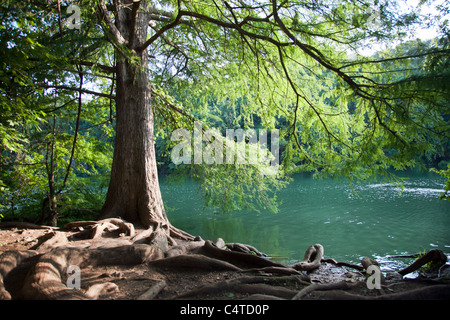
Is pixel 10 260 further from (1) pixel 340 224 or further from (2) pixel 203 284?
(1) pixel 340 224

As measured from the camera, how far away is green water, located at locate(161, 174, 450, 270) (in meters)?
7.73

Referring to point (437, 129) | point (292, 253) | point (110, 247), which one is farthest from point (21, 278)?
point (292, 253)

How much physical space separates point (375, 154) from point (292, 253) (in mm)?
4280

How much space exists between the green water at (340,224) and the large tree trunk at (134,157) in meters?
1.91

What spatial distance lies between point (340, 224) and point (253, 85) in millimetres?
6703

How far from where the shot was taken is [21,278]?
8.54ft

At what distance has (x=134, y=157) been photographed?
5391 millimetres

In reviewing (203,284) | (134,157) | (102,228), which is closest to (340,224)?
(134,157)

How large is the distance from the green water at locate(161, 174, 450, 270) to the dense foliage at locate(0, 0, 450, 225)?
3.92 ft

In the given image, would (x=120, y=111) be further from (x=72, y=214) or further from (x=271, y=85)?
(x=271, y=85)

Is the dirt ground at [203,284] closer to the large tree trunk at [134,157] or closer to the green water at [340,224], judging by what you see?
the large tree trunk at [134,157]

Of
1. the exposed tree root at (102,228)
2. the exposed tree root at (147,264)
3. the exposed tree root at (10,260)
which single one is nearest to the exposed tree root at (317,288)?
the exposed tree root at (147,264)

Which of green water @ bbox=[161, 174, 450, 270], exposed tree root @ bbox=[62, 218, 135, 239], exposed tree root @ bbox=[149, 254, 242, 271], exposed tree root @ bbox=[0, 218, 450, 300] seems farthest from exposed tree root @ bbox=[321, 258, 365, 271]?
exposed tree root @ bbox=[62, 218, 135, 239]

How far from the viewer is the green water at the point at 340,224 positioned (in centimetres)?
773
